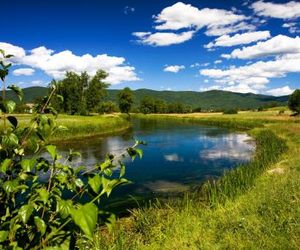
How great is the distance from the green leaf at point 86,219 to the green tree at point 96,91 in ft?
302

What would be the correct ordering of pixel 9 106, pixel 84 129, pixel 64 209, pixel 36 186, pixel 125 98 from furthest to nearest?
1. pixel 125 98
2. pixel 84 129
3. pixel 36 186
4. pixel 9 106
5. pixel 64 209

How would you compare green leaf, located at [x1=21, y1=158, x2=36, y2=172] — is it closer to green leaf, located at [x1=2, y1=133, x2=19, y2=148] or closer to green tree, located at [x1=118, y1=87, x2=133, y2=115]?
green leaf, located at [x1=2, y1=133, x2=19, y2=148]

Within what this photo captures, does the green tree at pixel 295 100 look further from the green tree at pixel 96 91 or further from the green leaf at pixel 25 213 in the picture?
the green leaf at pixel 25 213

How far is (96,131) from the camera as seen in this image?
2087 inches

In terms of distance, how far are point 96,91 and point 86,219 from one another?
92.9 metres

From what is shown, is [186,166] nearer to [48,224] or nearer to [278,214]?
[278,214]

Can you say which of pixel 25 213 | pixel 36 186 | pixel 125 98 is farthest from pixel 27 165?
pixel 125 98

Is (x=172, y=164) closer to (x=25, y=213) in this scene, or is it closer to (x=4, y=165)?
(x=4, y=165)

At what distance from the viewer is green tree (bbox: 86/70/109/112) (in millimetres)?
93938

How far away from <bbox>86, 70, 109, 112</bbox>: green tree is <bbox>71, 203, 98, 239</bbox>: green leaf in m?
92.1

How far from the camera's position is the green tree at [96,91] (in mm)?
93938

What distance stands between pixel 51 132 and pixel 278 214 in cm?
689

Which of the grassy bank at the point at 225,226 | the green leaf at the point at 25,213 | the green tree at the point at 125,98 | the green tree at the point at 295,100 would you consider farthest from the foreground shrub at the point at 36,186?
the green tree at the point at 125,98

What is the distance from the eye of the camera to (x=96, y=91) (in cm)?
9394
